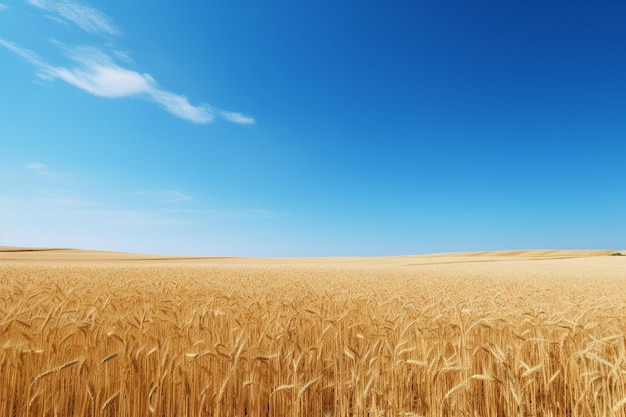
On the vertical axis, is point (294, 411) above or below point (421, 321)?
below

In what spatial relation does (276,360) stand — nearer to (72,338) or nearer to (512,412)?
(512,412)

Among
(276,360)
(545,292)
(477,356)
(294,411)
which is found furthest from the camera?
(545,292)

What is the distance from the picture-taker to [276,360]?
117 inches

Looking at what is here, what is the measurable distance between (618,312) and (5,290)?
10.7 metres

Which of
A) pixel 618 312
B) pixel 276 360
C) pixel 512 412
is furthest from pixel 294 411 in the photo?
pixel 618 312

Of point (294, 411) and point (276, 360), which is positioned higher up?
point (276, 360)

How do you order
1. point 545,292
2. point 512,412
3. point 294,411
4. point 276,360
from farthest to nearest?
point 545,292 → point 276,360 → point 512,412 → point 294,411

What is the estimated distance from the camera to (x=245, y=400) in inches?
112

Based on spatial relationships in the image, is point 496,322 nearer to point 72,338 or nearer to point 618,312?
point 618,312

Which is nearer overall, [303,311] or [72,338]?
[72,338]

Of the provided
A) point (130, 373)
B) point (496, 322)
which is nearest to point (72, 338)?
point (130, 373)

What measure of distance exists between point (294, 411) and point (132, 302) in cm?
427

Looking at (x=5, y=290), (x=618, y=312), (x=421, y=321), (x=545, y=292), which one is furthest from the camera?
(x=545, y=292)

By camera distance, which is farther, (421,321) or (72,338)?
(421,321)
